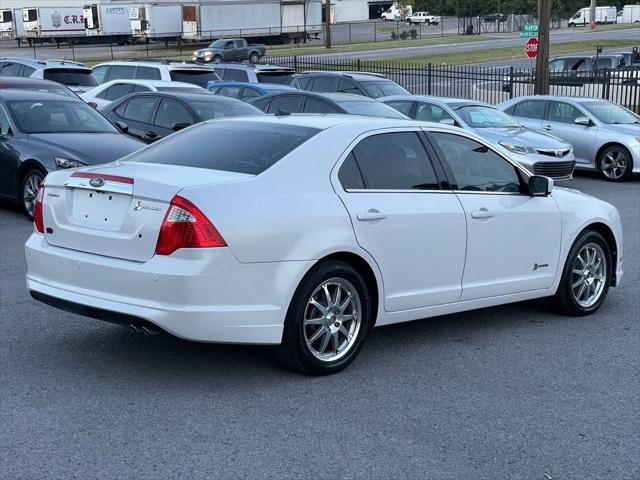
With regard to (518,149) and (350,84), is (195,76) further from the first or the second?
(518,149)

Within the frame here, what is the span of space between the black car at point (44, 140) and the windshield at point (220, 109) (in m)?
1.80

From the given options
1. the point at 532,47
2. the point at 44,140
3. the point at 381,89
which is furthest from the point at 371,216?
the point at 532,47

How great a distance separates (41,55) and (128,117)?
149 ft

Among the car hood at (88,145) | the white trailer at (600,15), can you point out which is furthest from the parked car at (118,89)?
the white trailer at (600,15)

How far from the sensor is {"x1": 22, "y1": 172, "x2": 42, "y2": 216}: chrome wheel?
1150cm

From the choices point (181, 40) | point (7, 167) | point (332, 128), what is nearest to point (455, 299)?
point (332, 128)

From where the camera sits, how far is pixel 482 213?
665cm

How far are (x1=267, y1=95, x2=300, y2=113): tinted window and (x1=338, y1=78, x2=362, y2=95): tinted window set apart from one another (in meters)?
4.05

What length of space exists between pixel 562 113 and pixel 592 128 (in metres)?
0.84

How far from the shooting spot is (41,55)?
5753 centimetres

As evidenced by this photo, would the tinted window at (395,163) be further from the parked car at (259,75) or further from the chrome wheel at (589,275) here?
the parked car at (259,75)

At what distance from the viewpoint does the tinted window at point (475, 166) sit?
671 centimetres

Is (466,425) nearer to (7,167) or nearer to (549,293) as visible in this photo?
(549,293)

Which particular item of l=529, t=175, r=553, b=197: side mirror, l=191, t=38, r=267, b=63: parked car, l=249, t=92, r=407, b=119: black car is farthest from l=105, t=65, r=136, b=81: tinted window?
l=191, t=38, r=267, b=63: parked car
